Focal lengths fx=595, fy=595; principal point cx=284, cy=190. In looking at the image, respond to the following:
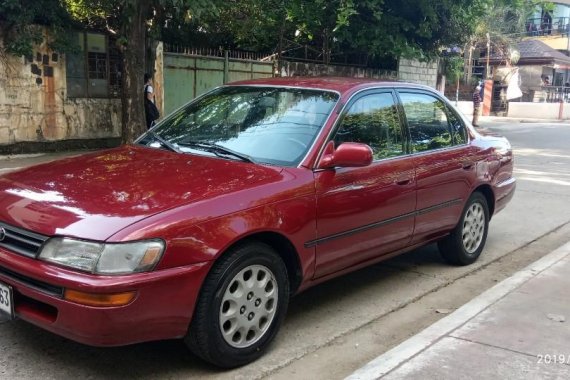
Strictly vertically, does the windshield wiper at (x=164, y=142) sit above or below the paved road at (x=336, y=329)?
above

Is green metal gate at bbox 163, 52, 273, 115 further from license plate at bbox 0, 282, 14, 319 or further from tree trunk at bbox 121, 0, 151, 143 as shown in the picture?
license plate at bbox 0, 282, 14, 319

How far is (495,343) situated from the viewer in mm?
3635

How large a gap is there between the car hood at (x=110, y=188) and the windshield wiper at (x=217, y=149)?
0.27 ft

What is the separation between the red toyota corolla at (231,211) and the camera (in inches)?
113

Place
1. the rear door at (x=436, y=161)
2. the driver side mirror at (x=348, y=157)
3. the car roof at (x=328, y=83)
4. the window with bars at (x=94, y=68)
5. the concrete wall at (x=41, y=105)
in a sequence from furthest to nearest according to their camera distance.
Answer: the window with bars at (x=94, y=68), the concrete wall at (x=41, y=105), the rear door at (x=436, y=161), the car roof at (x=328, y=83), the driver side mirror at (x=348, y=157)

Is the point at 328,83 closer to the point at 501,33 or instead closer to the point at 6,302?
the point at 6,302

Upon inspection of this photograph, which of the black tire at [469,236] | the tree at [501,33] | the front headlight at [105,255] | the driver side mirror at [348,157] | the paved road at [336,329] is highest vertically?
the tree at [501,33]

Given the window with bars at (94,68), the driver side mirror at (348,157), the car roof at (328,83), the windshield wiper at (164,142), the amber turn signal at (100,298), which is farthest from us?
the window with bars at (94,68)

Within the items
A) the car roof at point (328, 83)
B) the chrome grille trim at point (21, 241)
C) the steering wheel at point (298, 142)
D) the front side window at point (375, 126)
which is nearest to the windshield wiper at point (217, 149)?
the steering wheel at point (298, 142)

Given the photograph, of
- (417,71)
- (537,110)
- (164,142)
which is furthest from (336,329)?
(537,110)

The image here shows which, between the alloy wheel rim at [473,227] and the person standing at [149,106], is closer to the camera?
the alloy wheel rim at [473,227]

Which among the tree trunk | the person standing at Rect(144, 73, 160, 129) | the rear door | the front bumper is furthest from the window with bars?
the front bumper

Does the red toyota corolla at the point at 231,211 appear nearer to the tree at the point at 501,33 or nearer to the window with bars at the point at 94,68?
the window with bars at the point at 94,68

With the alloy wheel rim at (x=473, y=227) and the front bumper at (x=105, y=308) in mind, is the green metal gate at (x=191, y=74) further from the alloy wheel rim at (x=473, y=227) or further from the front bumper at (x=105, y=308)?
the front bumper at (x=105, y=308)
